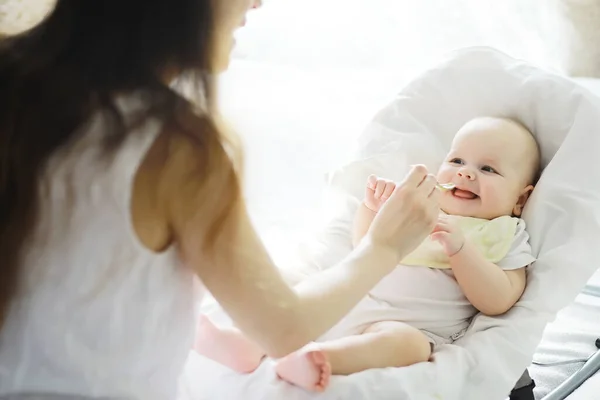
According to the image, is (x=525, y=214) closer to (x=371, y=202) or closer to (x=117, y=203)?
(x=371, y=202)

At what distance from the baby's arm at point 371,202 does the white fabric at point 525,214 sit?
55mm

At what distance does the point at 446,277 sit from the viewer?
1090 mm

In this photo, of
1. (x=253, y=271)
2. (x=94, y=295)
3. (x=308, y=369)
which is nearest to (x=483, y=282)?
(x=308, y=369)

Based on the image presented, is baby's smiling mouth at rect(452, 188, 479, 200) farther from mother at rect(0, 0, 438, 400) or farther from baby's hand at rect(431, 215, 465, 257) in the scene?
mother at rect(0, 0, 438, 400)

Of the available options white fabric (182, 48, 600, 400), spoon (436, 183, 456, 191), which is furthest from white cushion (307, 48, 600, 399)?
spoon (436, 183, 456, 191)

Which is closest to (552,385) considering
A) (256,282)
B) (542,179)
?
(542,179)

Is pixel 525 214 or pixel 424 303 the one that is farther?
pixel 525 214

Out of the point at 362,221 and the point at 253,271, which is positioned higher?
the point at 253,271

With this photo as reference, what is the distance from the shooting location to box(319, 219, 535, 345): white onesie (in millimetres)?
1012

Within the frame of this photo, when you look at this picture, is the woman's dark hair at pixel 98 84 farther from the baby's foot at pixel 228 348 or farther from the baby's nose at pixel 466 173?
the baby's nose at pixel 466 173

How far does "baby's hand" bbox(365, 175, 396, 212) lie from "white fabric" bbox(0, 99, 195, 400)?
411 millimetres

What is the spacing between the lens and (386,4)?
2195mm

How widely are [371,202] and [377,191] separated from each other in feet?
0.11

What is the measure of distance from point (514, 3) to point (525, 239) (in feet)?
3.92
